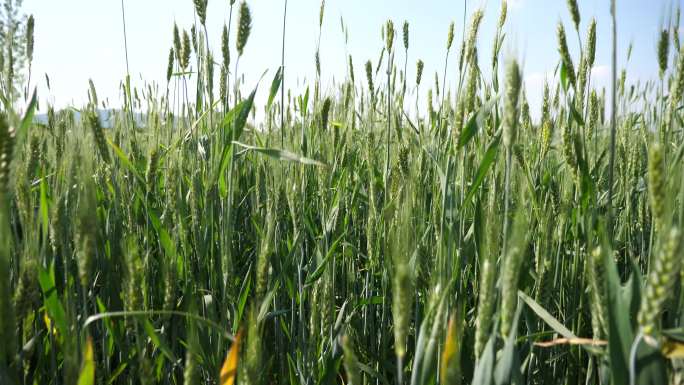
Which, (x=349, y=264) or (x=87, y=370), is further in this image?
(x=349, y=264)

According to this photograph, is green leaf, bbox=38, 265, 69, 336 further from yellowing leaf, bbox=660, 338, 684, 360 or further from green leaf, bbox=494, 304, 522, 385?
yellowing leaf, bbox=660, 338, 684, 360

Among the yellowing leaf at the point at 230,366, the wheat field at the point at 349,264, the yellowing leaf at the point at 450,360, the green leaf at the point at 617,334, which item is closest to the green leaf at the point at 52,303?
the wheat field at the point at 349,264

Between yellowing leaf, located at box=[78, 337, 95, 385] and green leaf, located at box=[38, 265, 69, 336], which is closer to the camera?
yellowing leaf, located at box=[78, 337, 95, 385]

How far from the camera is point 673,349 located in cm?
64

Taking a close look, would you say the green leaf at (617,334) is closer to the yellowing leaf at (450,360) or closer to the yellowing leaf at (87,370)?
the yellowing leaf at (450,360)

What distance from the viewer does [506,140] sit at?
28.3 inches

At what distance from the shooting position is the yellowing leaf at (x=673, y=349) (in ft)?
2.04

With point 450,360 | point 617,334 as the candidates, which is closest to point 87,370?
point 450,360

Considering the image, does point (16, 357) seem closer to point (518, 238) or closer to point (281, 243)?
point (518, 238)

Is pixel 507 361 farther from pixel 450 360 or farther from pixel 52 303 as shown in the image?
pixel 52 303

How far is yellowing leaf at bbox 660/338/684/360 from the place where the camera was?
2.04 feet

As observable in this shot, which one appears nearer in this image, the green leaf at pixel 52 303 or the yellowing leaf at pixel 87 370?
the yellowing leaf at pixel 87 370

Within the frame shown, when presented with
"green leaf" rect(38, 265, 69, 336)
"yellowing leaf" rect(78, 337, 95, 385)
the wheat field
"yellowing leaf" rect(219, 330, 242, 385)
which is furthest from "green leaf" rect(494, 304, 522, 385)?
"green leaf" rect(38, 265, 69, 336)

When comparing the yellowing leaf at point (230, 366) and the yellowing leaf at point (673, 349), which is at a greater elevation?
the yellowing leaf at point (673, 349)
